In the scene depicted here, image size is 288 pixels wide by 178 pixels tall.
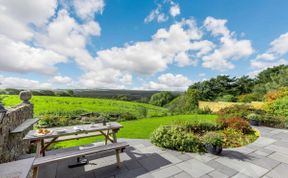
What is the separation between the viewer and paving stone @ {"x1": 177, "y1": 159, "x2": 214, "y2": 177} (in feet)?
9.96

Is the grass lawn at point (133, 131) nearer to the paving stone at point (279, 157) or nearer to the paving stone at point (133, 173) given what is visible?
the paving stone at point (133, 173)

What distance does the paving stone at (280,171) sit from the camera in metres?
2.99

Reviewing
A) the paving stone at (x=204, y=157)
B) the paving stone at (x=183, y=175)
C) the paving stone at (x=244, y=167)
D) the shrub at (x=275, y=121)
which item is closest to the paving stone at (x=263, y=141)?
the paving stone at (x=244, y=167)

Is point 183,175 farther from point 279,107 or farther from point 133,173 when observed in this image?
point 279,107

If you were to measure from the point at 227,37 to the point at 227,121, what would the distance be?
15.7 feet

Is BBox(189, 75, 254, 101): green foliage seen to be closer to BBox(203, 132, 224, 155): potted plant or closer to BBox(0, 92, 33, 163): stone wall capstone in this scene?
BBox(203, 132, 224, 155): potted plant

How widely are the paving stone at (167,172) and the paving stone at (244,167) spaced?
1222mm

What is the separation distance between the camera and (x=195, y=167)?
326 centimetres

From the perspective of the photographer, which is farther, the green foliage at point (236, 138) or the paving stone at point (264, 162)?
the green foliage at point (236, 138)

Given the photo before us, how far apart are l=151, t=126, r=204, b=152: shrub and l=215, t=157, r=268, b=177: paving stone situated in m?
0.67

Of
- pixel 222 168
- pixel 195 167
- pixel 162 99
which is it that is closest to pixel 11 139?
pixel 195 167

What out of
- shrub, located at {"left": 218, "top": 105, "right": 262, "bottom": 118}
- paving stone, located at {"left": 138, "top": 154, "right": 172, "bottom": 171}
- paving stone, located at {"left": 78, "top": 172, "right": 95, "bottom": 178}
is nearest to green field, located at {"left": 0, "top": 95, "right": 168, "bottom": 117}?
shrub, located at {"left": 218, "top": 105, "right": 262, "bottom": 118}

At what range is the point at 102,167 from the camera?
3307mm

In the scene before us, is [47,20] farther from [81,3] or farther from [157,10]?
[157,10]
